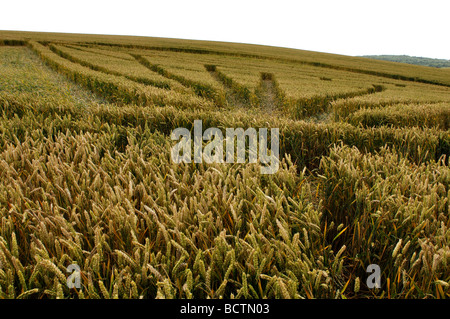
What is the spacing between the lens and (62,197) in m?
1.92

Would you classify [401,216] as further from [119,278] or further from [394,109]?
[394,109]

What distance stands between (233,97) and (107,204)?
1214 cm

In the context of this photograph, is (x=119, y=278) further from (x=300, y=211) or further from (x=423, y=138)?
(x=423, y=138)

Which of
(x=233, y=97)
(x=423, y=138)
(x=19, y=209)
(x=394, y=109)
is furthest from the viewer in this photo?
(x=233, y=97)

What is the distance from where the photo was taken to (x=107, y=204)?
1.63m

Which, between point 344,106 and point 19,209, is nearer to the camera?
point 19,209

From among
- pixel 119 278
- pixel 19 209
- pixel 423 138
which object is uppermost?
pixel 423 138

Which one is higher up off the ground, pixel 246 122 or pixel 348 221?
pixel 246 122

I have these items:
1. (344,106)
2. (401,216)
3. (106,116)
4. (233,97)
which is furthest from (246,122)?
(233,97)

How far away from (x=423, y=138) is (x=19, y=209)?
4608 millimetres
